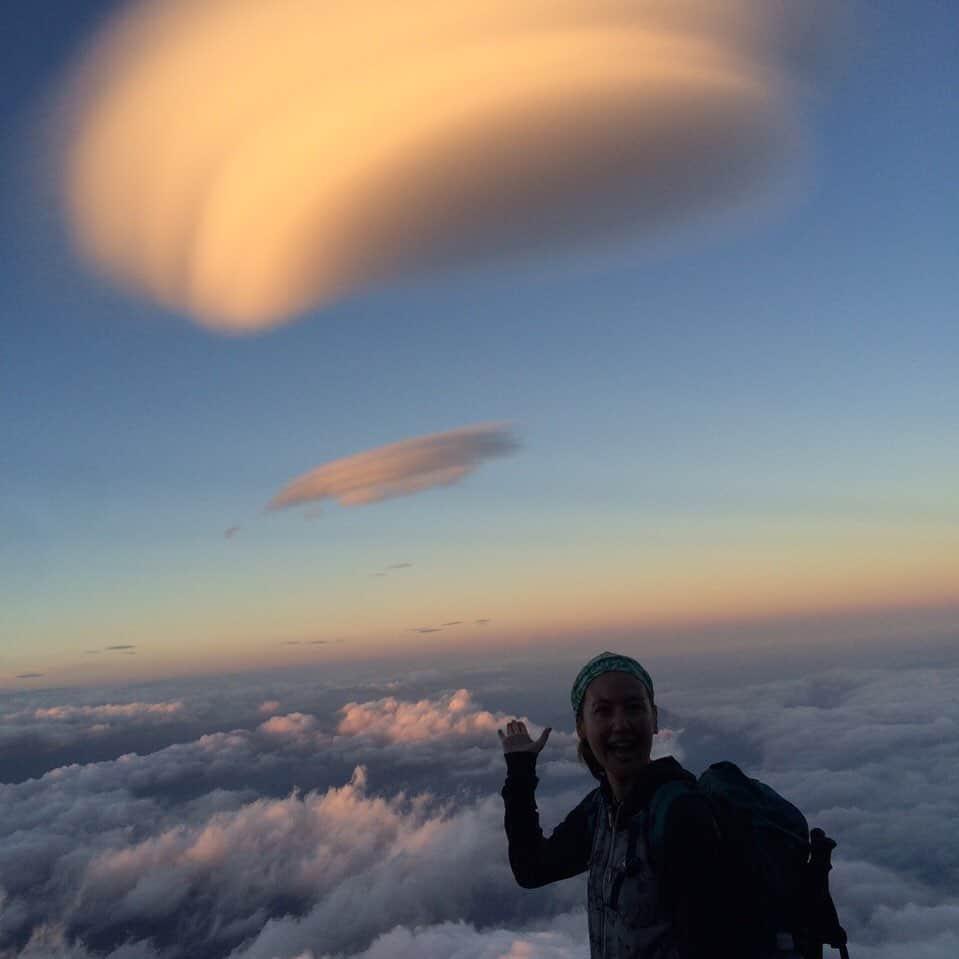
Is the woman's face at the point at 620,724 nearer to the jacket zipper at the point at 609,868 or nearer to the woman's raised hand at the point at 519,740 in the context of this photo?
the jacket zipper at the point at 609,868

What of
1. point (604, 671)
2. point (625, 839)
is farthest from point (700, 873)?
point (604, 671)

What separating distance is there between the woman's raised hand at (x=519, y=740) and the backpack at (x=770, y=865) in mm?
1844

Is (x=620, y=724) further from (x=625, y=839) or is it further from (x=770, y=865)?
(x=770, y=865)

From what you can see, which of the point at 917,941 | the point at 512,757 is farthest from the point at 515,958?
the point at 512,757

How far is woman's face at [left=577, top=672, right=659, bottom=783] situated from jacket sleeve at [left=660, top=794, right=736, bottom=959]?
78 centimetres

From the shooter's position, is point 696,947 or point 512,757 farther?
point 512,757

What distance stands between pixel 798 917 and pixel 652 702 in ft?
4.13

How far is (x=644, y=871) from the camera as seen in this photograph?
10.7 feet

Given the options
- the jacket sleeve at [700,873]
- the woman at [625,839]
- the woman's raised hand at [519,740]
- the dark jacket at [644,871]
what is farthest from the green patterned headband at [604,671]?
the jacket sleeve at [700,873]

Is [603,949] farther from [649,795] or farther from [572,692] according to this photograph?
[572,692]

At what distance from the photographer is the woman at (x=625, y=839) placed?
2934 mm

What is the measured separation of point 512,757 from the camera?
490cm

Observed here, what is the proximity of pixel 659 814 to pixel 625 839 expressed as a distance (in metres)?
0.57

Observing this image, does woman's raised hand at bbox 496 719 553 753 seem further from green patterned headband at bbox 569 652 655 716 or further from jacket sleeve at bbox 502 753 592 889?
green patterned headband at bbox 569 652 655 716
